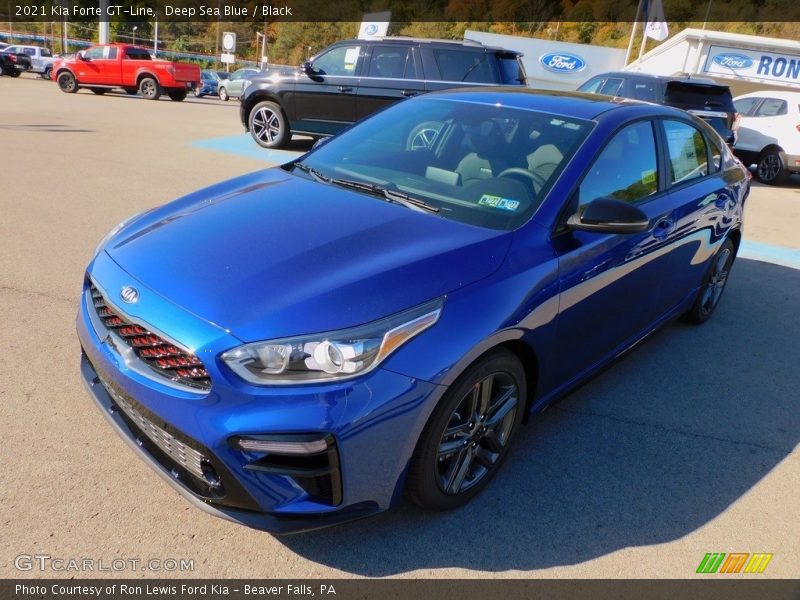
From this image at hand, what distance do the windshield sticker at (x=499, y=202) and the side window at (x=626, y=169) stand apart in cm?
33

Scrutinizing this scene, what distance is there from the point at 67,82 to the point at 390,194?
2278 cm

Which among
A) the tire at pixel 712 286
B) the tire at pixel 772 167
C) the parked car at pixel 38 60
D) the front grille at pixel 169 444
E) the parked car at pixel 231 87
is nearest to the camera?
the front grille at pixel 169 444

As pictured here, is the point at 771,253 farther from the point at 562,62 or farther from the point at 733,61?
the point at 562,62

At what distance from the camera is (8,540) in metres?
2.32

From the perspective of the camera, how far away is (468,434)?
2607mm

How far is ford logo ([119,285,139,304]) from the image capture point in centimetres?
236

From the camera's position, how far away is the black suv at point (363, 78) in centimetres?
1051

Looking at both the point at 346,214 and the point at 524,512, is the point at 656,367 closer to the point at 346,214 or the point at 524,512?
the point at 524,512

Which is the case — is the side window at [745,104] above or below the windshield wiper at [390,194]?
above

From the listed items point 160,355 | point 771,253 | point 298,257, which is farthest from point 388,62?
point 160,355

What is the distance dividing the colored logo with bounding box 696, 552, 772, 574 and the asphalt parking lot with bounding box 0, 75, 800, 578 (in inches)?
1.3

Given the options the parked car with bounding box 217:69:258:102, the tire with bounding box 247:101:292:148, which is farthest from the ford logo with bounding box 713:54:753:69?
the tire with bounding box 247:101:292:148

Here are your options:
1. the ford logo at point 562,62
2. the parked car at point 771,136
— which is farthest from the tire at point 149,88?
the parked car at point 771,136

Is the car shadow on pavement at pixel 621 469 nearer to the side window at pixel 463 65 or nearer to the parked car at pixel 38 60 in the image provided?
the side window at pixel 463 65
